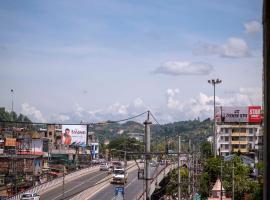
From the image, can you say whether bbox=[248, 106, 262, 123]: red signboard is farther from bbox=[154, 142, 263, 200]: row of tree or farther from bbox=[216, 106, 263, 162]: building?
bbox=[154, 142, 263, 200]: row of tree

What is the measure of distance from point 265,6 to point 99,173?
68.7 meters

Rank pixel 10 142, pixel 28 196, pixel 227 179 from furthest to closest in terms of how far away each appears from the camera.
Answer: pixel 10 142 → pixel 227 179 → pixel 28 196

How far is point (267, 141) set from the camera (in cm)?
288

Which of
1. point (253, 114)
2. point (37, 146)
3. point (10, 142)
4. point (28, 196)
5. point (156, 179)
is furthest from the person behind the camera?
point (253, 114)

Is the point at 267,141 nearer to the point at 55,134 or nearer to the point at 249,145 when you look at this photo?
the point at 55,134

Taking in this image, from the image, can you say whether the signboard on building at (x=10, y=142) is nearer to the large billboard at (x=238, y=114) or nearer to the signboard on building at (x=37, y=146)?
the signboard on building at (x=37, y=146)

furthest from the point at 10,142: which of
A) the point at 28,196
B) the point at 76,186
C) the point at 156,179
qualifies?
the point at 28,196

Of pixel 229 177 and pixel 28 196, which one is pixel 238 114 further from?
pixel 28 196

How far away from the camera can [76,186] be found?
57781 mm

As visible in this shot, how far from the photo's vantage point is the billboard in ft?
220

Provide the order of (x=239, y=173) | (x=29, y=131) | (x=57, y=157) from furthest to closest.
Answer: (x=57, y=157) < (x=29, y=131) < (x=239, y=173)

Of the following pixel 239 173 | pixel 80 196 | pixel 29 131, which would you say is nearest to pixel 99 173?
pixel 29 131

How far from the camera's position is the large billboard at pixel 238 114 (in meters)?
102

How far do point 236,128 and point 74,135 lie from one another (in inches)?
1851
